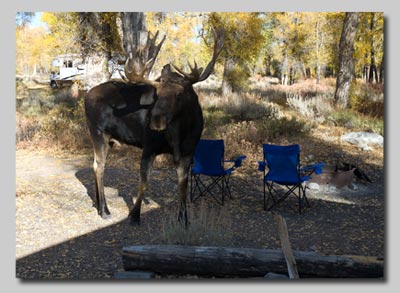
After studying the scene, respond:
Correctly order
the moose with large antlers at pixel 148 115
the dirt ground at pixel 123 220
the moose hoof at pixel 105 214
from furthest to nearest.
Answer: the moose hoof at pixel 105 214
the moose with large antlers at pixel 148 115
the dirt ground at pixel 123 220

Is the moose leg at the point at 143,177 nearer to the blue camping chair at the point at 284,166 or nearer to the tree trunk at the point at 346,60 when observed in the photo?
the blue camping chair at the point at 284,166

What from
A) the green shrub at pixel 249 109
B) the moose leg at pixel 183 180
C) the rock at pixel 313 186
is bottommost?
the rock at pixel 313 186

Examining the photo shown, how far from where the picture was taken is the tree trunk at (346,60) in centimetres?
1109

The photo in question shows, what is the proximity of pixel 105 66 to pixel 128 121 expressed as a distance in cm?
540

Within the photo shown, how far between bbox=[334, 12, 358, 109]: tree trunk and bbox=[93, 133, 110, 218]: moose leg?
7.33m

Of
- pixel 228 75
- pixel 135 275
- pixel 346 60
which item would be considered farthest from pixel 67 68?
pixel 135 275

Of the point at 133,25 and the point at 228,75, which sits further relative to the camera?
the point at 228,75

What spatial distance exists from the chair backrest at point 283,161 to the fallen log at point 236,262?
82.8 inches

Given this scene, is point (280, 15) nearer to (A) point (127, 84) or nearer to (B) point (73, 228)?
(A) point (127, 84)

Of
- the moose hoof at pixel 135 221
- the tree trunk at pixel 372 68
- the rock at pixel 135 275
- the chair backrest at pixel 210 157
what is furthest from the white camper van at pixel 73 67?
the rock at pixel 135 275

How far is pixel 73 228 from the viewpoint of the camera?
532cm

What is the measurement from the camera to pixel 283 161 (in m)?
6.13

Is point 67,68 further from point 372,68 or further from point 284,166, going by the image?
point 372,68

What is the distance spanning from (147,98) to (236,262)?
201cm
